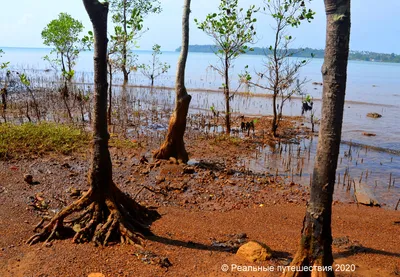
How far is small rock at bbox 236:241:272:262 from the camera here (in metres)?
4.71

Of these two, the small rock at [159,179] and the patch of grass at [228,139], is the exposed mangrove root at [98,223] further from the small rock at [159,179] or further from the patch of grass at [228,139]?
the patch of grass at [228,139]

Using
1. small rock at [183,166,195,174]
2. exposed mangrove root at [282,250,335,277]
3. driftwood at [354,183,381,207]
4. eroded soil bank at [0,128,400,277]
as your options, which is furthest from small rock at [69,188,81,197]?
driftwood at [354,183,381,207]

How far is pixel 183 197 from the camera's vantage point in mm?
7641

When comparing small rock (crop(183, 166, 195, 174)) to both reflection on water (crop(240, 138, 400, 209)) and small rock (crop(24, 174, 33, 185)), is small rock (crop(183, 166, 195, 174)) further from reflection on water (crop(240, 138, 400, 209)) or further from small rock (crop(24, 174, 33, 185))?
small rock (crop(24, 174, 33, 185))

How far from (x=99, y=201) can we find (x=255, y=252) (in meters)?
2.37

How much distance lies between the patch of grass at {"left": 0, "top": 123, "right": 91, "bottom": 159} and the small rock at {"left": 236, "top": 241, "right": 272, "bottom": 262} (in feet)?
20.8

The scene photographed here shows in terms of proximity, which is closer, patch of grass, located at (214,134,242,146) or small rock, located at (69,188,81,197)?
small rock, located at (69,188,81,197)

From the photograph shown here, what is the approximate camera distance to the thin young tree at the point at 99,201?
5199mm

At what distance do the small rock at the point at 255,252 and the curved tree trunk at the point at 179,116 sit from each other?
482 centimetres

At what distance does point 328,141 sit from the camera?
3645 millimetres

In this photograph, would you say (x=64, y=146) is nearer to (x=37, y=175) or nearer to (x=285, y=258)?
(x=37, y=175)

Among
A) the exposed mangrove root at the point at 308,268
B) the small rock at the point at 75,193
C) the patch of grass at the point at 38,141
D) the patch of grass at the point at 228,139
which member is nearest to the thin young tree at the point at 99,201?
the small rock at the point at 75,193

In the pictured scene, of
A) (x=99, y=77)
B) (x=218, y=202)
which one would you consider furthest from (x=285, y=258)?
(x=99, y=77)

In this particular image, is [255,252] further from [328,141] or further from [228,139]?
[228,139]
